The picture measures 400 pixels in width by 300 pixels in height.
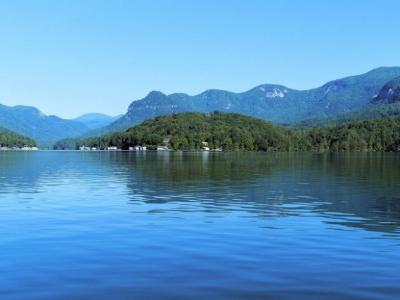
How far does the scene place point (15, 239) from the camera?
84.2 feet

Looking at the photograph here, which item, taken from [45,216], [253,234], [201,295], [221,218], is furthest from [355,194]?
[201,295]

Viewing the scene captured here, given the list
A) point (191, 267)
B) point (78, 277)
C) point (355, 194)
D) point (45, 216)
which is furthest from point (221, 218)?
point (355, 194)

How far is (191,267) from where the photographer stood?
794 inches

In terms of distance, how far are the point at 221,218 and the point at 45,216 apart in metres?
11.0

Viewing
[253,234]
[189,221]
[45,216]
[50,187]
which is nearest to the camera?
[253,234]

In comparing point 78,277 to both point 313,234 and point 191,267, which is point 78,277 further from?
point 313,234

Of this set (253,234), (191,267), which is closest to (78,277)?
(191,267)

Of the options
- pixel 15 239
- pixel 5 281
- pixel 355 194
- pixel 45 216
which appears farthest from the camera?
pixel 355 194

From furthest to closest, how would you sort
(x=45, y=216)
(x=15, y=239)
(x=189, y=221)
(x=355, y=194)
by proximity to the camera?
(x=355, y=194)
(x=45, y=216)
(x=189, y=221)
(x=15, y=239)

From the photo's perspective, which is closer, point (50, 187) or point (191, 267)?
point (191, 267)

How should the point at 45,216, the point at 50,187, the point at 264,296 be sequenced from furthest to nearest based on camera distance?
the point at 50,187, the point at 45,216, the point at 264,296

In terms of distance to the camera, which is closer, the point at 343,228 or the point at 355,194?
the point at 343,228

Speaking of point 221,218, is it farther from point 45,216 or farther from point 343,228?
point 45,216

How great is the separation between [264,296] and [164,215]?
1887 cm
